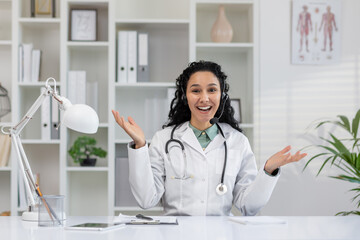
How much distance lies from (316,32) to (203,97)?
1.43 metres

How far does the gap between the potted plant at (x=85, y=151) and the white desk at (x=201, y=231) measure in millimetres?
1389

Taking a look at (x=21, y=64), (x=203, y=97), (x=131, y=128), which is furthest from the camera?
(x=21, y=64)

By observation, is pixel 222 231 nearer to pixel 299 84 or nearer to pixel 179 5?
pixel 299 84

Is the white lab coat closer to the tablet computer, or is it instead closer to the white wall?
the tablet computer

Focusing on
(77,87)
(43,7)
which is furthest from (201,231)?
(43,7)

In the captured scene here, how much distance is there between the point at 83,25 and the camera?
3.35 metres

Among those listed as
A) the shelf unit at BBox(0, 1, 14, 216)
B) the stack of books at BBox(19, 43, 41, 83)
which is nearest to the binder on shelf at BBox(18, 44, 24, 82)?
the stack of books at BBox(19, 43, 41, 83)

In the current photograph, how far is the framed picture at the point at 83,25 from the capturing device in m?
3.33

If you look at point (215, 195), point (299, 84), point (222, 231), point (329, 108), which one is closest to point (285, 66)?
point (299, 84)

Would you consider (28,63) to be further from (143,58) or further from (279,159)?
(279,159)

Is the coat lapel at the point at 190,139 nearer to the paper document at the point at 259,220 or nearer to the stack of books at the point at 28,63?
the paper document at the point at 259,220

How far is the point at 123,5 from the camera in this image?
357 centimetres

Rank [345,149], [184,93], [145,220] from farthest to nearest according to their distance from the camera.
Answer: [345,149], [184,93], [145,220]

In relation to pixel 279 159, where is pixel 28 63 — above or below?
above
